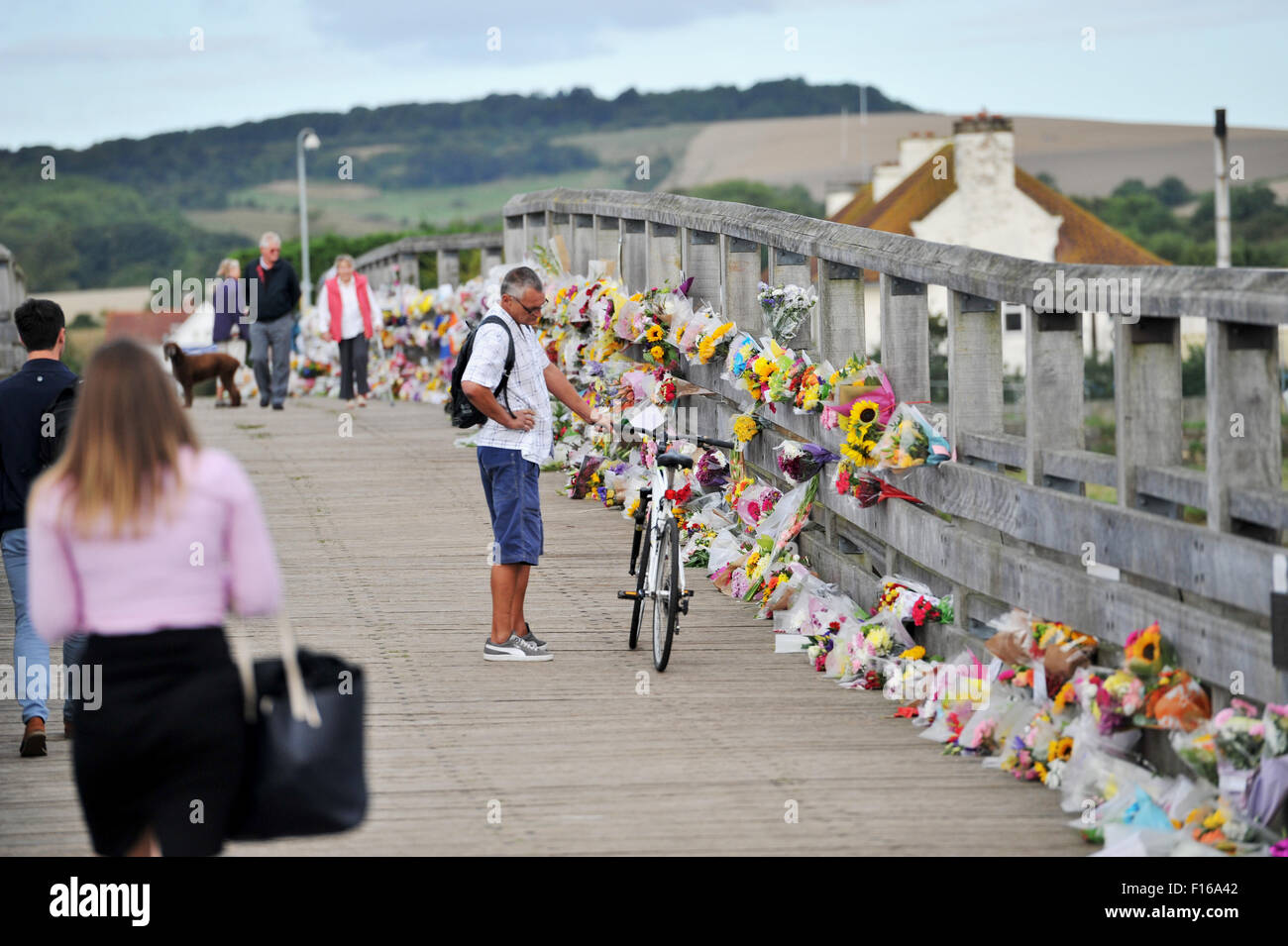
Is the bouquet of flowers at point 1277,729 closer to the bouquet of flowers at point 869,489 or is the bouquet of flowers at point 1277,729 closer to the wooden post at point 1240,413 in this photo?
the wooden post at point 1240,413

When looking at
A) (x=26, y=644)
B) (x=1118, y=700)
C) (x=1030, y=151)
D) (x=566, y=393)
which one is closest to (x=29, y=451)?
(x=26, y=644)

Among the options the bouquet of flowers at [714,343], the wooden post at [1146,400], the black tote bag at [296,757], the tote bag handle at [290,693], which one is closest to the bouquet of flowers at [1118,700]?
the wooden post at [1146,400]

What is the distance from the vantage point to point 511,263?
19.5 metres

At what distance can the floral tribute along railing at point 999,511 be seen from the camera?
5836mm

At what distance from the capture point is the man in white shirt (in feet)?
28.8

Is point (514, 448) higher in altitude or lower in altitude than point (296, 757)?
higher

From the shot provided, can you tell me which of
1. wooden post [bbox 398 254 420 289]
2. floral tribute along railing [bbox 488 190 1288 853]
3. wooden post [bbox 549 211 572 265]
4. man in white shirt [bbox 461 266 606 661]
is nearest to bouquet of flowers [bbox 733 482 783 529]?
floral tribute along railing [bbox 488 190 1288 853]

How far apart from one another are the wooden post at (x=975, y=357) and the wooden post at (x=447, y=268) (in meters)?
16.9

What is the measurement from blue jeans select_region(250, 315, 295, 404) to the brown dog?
0.42m

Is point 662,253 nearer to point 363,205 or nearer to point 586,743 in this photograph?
point 586,743

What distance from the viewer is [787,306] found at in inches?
410

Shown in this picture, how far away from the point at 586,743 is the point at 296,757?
2.82 metres

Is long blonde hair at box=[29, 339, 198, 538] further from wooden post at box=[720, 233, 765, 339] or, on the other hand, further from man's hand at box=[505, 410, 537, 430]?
wooden post at box=[720, 233, 765, 339]

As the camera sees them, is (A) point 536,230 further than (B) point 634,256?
Yes
